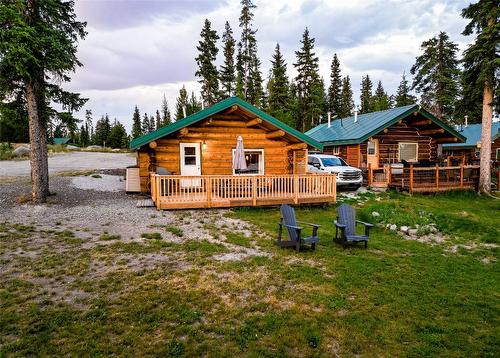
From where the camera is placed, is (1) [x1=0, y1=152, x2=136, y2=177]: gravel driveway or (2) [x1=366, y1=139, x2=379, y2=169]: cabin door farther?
(1) [x1=0, y1=152, x2=136, y2=177]: gravel driveway

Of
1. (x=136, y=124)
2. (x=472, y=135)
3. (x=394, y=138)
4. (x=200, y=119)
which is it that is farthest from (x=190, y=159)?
(x=136, y=124)

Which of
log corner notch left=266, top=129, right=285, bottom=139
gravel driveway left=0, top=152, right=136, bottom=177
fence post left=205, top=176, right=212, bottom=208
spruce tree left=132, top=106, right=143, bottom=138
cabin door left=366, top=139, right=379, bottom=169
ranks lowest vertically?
fence post left=205, top=176, right=212, bottom=208

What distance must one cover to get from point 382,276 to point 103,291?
499 centimetres

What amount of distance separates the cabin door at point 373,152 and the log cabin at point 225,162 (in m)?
7.32

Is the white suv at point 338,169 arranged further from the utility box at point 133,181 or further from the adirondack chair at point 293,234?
the adirondack chair at point 293,234

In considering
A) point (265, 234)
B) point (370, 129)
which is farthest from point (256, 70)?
point (265, 234)

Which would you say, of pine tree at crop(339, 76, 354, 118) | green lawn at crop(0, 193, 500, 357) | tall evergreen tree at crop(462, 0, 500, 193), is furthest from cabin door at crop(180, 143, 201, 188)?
pine tree at crop(339, 76, 354, 118)

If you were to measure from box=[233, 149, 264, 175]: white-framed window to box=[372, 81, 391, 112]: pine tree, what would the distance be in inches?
1831

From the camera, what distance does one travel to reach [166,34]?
20125 millimetres

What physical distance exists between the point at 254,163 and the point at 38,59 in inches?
398

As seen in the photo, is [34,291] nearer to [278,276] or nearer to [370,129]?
[278,276]

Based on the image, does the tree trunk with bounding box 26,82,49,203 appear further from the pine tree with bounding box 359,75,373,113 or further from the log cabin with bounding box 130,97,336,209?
the pine tree with bounding box 359,75,373,113

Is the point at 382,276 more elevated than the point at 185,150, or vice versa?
the point at 185,150

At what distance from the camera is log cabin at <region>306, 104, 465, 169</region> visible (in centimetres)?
1983
